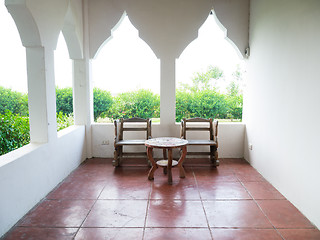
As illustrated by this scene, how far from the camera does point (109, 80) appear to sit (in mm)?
7289

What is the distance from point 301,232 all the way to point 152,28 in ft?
14.7

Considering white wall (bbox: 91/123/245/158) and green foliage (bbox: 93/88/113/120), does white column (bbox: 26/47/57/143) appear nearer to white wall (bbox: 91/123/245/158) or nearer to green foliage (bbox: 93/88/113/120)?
white wall (bbox: 91/123/245/158)

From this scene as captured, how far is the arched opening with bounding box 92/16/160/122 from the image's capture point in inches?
266

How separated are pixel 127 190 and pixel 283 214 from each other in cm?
216

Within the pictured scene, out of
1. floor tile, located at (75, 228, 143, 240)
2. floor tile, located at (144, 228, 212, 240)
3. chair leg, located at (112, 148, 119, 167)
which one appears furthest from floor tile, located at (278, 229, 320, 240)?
chair leg, located at (112, 148, 119, 167)

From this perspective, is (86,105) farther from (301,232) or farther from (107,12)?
(301,232)

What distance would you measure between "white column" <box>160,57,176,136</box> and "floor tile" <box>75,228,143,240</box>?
125 inches

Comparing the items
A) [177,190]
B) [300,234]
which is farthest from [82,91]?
[300,234]

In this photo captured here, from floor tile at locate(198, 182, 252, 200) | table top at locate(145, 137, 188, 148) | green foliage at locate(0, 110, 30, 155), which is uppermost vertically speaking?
green foliage at locate(0, 110, 30, 155)

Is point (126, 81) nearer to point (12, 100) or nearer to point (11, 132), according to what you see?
point (12, 100)

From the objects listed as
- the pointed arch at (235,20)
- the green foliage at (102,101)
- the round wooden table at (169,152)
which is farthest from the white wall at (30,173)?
the pointed arch at (235,20)

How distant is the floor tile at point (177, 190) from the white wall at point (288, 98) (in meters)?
1.28

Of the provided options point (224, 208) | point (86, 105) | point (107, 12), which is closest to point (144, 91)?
point (86, 105)

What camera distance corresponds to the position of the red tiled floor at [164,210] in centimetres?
308
